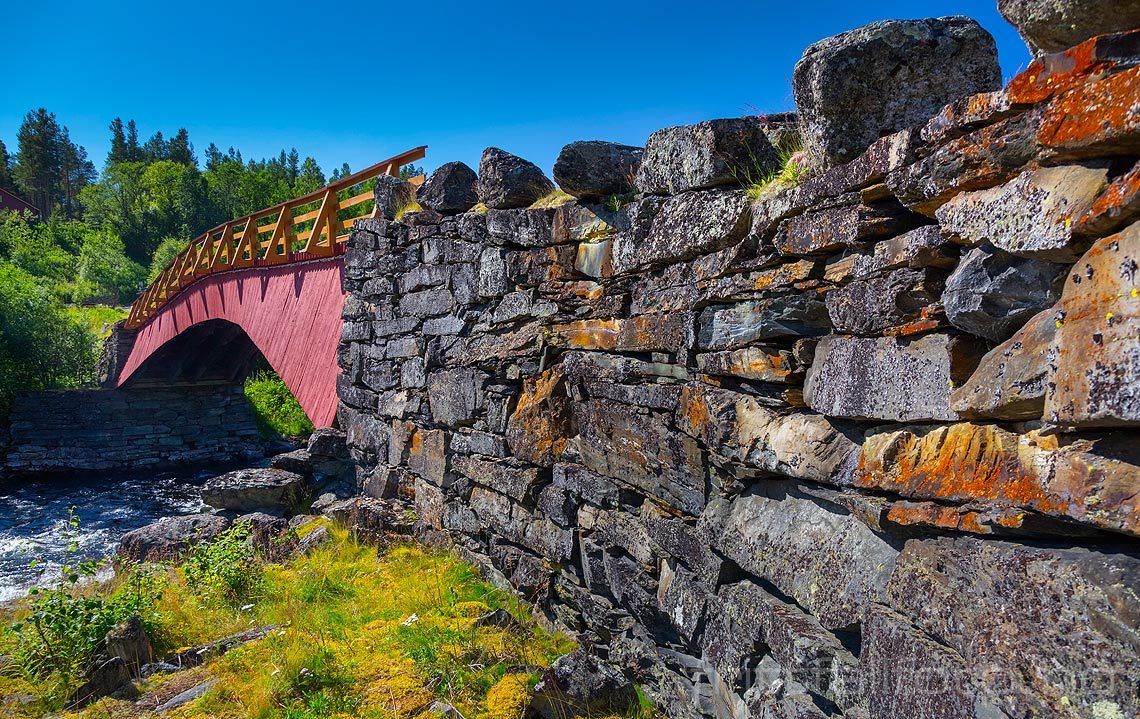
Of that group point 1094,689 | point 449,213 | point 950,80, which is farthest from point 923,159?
point 449,213

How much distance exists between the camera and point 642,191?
13.2 ft

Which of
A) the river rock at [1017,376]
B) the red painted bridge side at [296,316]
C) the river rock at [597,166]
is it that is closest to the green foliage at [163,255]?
the red painted bridge side at [296,316]

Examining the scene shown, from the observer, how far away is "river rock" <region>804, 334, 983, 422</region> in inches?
86.3

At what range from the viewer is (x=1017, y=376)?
6.30 feet

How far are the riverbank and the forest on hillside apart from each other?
60.3 ft

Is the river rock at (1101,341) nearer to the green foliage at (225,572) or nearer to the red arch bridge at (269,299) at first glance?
the green foliage at (225,572)

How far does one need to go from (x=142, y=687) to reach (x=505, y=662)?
93.2 inches

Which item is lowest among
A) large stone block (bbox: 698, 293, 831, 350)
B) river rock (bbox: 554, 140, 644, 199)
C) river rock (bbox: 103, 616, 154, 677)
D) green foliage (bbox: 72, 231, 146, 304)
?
river rock (bbox: 103, 616, 154, 677)

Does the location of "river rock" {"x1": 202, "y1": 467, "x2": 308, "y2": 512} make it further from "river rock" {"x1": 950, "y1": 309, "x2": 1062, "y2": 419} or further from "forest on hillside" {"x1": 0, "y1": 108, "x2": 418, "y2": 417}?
"forest on hillside" {"x1": 0, "y1": 108, "x2": 418, "y2": 417}

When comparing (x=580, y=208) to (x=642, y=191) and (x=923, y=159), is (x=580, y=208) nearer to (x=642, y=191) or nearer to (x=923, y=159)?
(x=642, y=191)

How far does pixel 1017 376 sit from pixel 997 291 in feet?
0.83

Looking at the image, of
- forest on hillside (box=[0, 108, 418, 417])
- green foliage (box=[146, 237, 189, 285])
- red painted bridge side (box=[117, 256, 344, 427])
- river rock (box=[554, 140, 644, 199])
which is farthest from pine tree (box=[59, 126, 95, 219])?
river rock (box=[554, 140, 644, 199])

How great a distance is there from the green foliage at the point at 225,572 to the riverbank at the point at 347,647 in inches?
1.2

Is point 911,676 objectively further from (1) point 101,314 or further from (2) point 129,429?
(1) point 101,314
